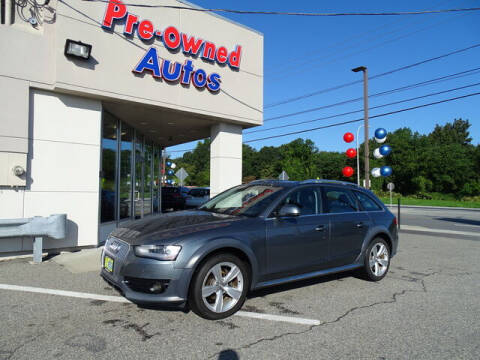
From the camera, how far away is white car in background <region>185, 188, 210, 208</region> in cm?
2128

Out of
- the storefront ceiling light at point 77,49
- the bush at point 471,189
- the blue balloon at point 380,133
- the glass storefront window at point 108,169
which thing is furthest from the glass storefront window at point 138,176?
the bush at point 471,189

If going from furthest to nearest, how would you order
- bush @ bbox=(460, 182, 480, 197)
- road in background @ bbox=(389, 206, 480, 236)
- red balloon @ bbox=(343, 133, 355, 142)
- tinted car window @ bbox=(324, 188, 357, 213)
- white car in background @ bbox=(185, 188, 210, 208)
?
bush @ bbox=(460, 182, 480, 197) < white car in background @ bbox=(185, 188, 210, 208) < red balloon @ bbox=(343, 133, 355, 142) < road in background @ bbox=(389, 206, 480, 236) < tinted car window @ bbox=(324, 188, 357, 213)

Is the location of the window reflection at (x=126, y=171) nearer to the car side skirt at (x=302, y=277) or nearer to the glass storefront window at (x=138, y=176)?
the glass storefront window at (x=138, y=176)

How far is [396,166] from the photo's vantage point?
231 feet

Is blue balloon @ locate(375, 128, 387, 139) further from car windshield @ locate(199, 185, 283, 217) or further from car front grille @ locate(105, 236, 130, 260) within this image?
car front grille @ locate(105, 236, 130, 260)

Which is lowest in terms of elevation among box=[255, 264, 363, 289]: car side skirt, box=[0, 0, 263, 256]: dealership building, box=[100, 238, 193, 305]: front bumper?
box=[255, 264, 363, 289]: car side skirt

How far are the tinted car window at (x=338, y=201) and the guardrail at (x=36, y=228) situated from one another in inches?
203

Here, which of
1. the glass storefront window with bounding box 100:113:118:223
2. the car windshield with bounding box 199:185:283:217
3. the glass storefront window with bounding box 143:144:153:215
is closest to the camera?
the car windshield with bounding box 199:185:283:217

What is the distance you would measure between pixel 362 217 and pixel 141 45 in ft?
21.4

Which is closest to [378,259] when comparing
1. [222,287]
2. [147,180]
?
[222,287]

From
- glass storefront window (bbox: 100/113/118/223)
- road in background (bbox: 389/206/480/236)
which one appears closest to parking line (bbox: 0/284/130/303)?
glass storefront window (bbox: 100/113/118/223)

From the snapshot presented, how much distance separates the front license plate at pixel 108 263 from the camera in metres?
3.97

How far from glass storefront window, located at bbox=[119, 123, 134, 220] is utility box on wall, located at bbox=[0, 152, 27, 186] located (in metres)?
3.71

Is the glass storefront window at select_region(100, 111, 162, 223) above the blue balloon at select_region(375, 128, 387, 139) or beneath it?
beneath
